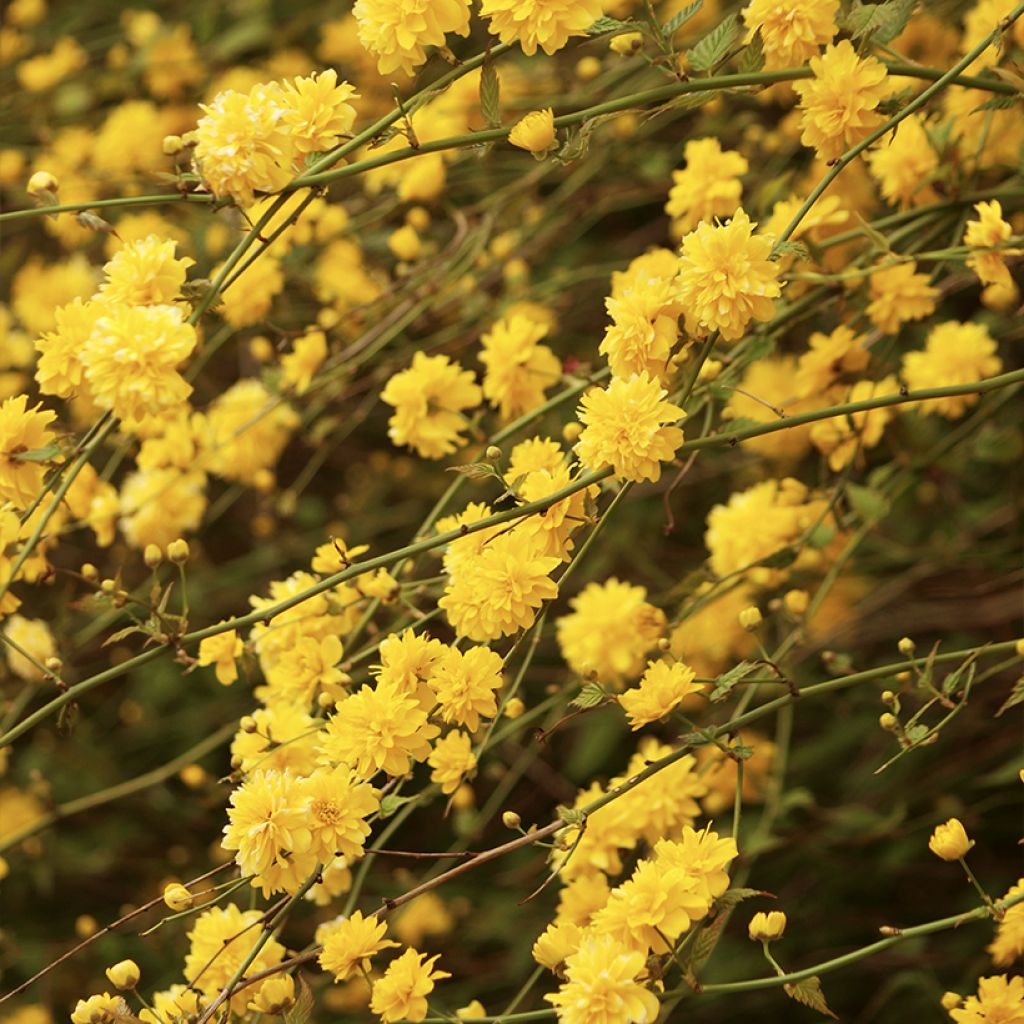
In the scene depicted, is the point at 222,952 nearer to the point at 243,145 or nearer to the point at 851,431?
the point at 243,145

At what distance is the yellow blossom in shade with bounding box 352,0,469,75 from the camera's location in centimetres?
86

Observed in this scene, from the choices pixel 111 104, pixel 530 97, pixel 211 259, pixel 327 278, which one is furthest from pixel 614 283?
pixel 111 104

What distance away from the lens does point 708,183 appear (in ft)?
3.64

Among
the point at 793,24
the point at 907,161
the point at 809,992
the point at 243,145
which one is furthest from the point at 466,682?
the point at 907,161

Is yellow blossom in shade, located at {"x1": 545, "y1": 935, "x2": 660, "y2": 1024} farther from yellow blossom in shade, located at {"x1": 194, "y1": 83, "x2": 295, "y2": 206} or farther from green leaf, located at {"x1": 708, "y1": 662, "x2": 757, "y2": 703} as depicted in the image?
yellow blossom in shade, located at {"x1": 194, "y1": 83, "x2": 295, "y2": 206}

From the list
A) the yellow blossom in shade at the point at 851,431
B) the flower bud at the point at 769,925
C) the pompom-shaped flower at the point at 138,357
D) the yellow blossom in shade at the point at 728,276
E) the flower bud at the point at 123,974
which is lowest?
the flower bud at the point at 769,925

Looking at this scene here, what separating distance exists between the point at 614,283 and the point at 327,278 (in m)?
0.48

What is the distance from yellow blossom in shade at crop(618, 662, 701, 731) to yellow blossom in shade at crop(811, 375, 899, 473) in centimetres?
34

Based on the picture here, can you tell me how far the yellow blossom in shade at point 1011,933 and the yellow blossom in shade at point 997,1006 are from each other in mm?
39

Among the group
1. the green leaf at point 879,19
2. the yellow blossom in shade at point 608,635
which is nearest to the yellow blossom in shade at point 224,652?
the yellow blossom in shade at point 608,635

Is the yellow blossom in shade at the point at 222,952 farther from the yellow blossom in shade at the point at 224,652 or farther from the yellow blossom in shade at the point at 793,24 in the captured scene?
the yellow blossom in shade at the point at 793,24

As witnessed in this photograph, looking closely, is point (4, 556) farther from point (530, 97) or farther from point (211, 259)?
point (530, 97)

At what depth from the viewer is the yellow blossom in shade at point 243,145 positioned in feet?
2.86

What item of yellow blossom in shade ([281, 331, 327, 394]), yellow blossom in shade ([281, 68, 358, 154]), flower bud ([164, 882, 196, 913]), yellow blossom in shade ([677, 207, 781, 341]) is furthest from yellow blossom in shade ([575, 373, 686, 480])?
yellow blossom in shade ([281, 331, 327, 394])
